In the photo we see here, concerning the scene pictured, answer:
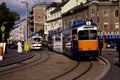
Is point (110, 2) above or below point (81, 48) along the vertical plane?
above

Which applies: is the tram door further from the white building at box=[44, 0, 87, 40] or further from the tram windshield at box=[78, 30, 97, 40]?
the white building at box=[44, 0, 87, 40]

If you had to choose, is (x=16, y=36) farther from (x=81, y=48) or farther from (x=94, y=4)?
(x=81, y=48)

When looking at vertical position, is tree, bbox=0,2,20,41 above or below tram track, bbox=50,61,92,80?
above

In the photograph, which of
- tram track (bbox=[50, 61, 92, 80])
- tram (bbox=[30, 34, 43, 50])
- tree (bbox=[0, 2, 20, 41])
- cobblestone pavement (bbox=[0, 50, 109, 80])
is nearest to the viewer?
tram track (bbox=[50, 61, 92, 80])

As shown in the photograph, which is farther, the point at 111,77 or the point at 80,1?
the point at 80,1

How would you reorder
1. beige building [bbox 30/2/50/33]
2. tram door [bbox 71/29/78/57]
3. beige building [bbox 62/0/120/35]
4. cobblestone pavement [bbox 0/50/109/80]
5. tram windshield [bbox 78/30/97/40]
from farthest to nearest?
beige building [bbox 30/2/50/33] < beige building [bbox 62/0/120/35] < tram door [bbox 71/29/78/57] < tram windshield [bbox 78/30/97/40] < cobblestone pavement [bbox 0/50/109/80]

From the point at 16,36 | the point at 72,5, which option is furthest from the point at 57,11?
the point at 16,36

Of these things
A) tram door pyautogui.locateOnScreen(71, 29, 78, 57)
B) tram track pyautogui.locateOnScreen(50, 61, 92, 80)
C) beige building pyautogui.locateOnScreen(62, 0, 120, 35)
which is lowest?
tram track pyautogui.locateOnScreen(50, 61, 92, 80)

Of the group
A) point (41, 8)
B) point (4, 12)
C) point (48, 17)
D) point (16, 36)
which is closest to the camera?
point (4, 12)

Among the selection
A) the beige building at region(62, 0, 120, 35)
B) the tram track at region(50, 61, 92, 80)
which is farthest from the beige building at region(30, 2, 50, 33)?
the tram track at region(50, 61, 92, 80)

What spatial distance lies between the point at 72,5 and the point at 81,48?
256ft

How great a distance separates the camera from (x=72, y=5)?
108 m

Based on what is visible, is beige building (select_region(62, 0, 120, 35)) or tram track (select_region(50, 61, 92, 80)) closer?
tram track (select_region(50, 61, 92, 80))

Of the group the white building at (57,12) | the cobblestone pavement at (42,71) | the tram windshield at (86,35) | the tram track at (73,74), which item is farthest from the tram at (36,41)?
the tram track at (73,74)
